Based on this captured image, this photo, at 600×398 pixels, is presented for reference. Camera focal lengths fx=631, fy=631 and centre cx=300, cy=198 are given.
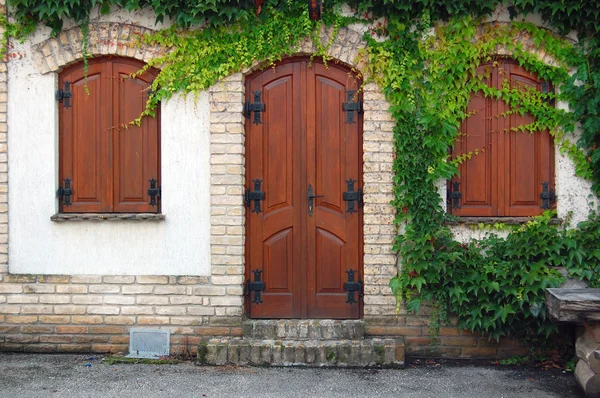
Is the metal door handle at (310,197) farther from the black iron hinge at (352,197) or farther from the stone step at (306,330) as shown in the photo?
the stone step at (306,330)

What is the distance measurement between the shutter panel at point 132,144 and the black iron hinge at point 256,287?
1221 millimetres

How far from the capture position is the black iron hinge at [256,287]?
252 inches

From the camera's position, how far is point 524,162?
6.30m

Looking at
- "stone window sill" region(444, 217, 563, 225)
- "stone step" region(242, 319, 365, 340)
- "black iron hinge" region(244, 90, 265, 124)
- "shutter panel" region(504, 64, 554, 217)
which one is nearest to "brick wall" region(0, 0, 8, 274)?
"black iron hinge" region(244, 90, 265, 124)

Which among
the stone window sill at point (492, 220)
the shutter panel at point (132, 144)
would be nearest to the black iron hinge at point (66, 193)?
the shutter panel at point (132, 144)

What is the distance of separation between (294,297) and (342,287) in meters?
0.50

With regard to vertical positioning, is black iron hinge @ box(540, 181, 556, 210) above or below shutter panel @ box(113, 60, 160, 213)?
below

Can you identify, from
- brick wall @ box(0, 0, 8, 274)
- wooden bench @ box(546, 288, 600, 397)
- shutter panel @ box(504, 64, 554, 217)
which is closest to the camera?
wooden bench @ box(546, 288, 600, 397)

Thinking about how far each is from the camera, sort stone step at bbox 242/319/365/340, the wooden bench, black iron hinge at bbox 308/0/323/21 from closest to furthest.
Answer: the wooden bench < black iron hinge at bbox 308/0/323/21 < stone step at bbox 242/319/365/340

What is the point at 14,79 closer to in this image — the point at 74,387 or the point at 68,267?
the point at 68,267

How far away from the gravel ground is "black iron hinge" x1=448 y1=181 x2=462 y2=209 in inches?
61.2

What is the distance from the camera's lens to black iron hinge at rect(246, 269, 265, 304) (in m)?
6.40

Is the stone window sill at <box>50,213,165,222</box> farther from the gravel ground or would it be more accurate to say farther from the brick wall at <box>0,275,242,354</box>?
the gravel ground

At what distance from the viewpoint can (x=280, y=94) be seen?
6391mm
